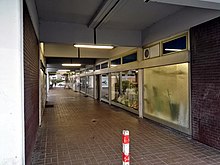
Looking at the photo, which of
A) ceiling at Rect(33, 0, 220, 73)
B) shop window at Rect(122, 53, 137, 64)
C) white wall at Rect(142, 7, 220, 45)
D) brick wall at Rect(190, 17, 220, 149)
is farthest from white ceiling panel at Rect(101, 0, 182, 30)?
shop window at Rect(122, 53, 137, 64)

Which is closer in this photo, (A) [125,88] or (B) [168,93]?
(B) [168,93]

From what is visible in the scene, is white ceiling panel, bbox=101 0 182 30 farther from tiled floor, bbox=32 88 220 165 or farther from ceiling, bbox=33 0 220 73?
tiled floor, bbox=32 88 220 165

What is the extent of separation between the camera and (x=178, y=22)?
4.88 metres

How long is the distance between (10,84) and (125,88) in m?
7.29

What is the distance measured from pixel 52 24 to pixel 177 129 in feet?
16.1

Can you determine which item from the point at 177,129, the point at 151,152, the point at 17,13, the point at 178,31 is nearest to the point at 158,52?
the point at 178,31

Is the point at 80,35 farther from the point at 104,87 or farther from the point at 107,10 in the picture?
the point at 104,87

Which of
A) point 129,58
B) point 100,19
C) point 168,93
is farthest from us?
point 129,58

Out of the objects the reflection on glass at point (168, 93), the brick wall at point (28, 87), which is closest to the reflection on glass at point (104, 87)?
the reflection on glass at point (168, 93)

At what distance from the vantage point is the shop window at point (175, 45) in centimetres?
482

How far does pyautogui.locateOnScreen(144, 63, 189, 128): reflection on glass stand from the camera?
15.9 ft

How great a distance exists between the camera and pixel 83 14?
16.9 feet

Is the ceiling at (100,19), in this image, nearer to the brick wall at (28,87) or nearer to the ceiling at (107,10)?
the ceiling at (107,10)

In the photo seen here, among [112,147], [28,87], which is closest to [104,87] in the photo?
[112,147]
